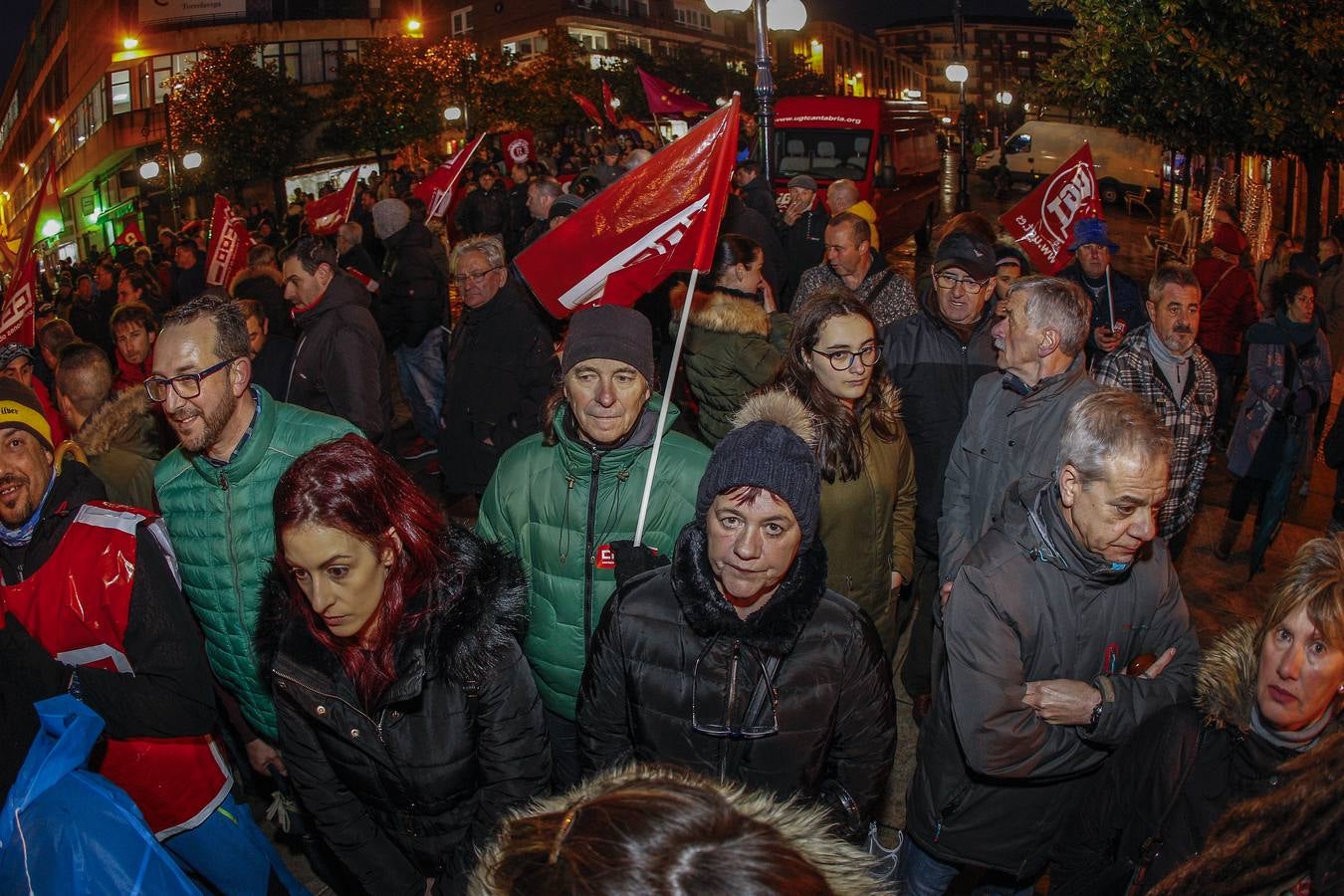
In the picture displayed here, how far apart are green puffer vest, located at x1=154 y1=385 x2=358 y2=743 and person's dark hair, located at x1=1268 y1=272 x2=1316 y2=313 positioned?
6477 mm

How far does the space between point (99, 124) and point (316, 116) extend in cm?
2253

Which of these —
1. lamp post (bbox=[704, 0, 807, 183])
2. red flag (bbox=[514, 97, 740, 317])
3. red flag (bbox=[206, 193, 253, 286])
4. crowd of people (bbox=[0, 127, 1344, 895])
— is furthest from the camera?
lamp post (bbox=[704, 0, 807, 183])

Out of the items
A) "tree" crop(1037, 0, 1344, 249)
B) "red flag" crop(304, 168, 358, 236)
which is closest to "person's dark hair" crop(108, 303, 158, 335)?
"red flag" crop(304, 168, 358, 236)

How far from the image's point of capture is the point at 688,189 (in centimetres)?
436

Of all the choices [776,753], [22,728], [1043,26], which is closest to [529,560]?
[776,753]

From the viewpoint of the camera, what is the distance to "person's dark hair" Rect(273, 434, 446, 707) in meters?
2.66

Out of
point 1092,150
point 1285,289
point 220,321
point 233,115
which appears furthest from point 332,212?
point 233,115

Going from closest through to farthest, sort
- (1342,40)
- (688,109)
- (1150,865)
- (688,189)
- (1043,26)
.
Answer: (1150,865) → (688,189) → (1342,40) → (688,109) → (1043,26)

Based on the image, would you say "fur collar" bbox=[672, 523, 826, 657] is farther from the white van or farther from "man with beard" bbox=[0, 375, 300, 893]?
the white van

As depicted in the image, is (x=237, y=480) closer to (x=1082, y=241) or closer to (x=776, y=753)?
(x=776, y=753)

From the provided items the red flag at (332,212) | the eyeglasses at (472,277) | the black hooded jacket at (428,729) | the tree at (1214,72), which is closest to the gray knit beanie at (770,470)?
the black hooded jacket at (428,729)

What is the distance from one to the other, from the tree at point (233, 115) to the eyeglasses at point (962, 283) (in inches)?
1656

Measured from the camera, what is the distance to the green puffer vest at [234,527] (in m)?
3.51

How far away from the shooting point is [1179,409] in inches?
183
